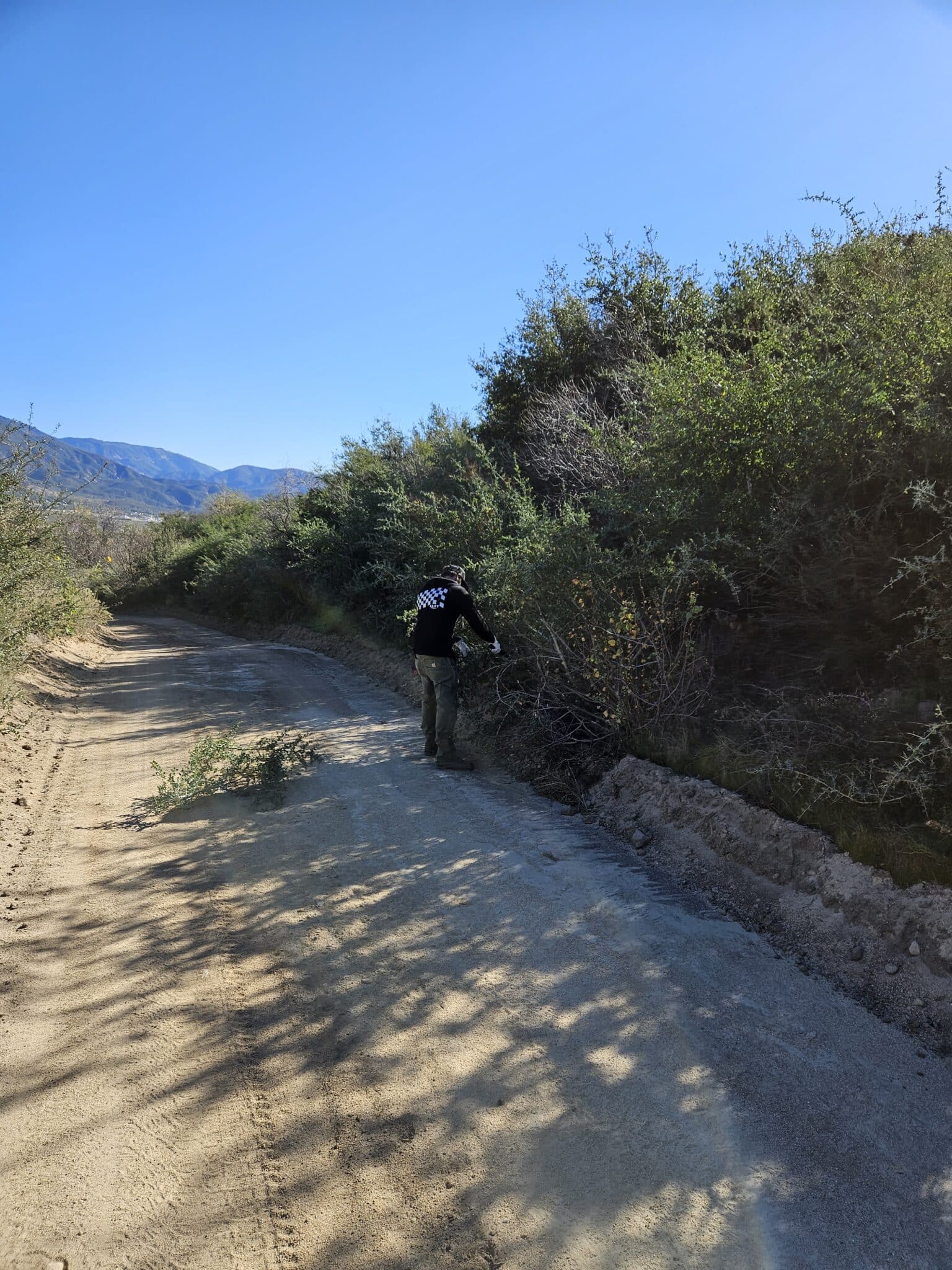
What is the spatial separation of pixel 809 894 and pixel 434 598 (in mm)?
4597

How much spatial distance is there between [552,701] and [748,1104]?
459cm

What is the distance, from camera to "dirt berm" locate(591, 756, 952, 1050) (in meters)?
3.62

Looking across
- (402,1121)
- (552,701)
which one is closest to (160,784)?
(552,701)

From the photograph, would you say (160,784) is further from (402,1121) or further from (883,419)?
(883,419)

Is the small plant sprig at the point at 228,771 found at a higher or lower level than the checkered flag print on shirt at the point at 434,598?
lower

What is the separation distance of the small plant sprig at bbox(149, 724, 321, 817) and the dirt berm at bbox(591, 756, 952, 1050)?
3.08 metres

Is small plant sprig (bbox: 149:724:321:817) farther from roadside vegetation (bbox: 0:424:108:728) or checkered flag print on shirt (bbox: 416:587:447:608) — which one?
roadside vegetation (bbox: 0:424:108:728)

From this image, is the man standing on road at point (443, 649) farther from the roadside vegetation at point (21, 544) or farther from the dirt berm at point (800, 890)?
the roadside vegetation at point (21, 544)

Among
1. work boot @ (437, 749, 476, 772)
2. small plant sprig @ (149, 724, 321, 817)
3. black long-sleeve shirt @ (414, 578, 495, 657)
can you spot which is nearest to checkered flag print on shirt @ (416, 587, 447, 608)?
black long-sleeve shirt @ (414, 578, 495, 657)

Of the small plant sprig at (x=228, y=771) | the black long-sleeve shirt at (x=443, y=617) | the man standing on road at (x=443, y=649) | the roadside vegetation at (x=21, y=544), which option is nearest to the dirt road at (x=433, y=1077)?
the small plant sprig at (x=228, y=771)

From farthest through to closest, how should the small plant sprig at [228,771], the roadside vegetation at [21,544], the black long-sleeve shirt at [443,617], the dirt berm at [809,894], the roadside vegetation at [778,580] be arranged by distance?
the roadside vegetation at [21,544]
the black long-sleeve shirt at [443,617]
the small plant sprig at [228,771]
the roadside vegetation at [778,580]
the dirt berm at [809,894]

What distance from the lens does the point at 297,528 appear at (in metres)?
20.1

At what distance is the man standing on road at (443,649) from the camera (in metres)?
7.71

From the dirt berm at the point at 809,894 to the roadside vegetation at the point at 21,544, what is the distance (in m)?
7.43
